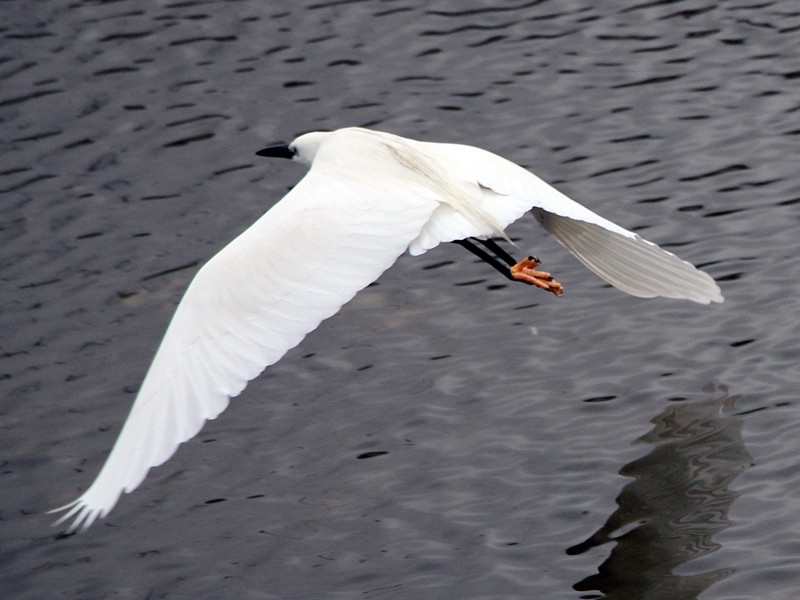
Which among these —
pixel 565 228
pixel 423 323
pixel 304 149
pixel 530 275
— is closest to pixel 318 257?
pixel 530 275

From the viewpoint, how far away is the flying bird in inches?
186

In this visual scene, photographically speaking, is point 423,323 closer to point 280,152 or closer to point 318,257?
point 280,152

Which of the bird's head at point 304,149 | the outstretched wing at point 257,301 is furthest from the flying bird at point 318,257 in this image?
the bird's head at point 304,149

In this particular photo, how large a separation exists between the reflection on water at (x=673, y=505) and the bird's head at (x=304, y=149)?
8.40 feet

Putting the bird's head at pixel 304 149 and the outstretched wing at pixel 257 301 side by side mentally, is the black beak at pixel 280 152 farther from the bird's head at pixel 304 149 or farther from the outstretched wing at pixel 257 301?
the outstretched wing at pixel 257 301

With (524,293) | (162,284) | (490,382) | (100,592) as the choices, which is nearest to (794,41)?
(524,293)

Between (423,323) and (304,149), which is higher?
(304,149)

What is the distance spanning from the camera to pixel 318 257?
538cm

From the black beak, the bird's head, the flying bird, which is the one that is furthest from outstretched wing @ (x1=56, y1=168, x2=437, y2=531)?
the black beak

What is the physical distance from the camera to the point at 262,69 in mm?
11367

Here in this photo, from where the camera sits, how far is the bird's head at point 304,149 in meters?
7.35

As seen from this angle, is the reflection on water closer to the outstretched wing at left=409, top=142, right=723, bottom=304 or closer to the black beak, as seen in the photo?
the outstretched wing at left=409, top=142, right=723, bottom=304

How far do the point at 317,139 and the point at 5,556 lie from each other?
2950 millimetres

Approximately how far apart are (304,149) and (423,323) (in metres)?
1.45
